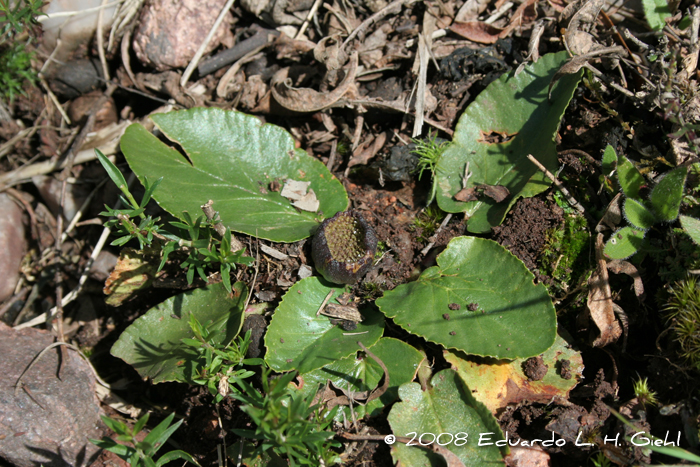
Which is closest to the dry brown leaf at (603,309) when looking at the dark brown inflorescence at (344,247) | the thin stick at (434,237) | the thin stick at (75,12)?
the thin stick at (434,237)

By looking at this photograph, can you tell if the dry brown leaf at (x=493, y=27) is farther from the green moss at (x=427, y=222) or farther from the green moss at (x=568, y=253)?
the green moss at (x=568, y=253)

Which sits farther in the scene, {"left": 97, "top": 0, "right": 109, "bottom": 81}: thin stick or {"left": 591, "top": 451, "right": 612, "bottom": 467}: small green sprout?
{"left": 97, "top": 0, "right": 109, "bottom": 81}: thin stick

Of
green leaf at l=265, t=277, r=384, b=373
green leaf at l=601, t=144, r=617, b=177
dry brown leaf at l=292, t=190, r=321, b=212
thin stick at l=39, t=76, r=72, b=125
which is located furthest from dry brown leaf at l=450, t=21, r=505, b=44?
thin stick at l=39, t=76, r=72, b=125

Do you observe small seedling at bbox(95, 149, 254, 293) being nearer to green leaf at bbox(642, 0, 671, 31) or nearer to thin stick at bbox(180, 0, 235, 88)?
thin stick at bbox(180, 0, 235, 88)

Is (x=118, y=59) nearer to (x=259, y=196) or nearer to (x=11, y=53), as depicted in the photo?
(x=11, y=53)

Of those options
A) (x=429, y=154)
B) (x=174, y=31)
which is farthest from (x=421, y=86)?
(x=174, y=31)

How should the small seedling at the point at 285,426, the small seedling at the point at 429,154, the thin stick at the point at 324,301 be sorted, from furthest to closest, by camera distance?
the small seedling at the point at 429,154 < the thin stick at the point at 324,301 < the small seedling at the point at 285,426
